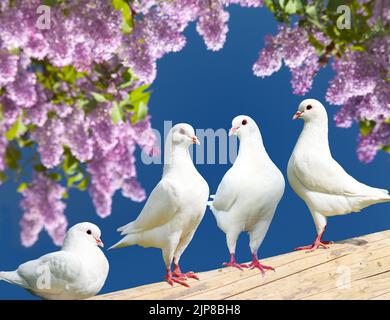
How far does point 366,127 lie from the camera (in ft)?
9.57

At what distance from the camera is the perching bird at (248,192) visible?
2.56 m

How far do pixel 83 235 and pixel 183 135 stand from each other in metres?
0.51

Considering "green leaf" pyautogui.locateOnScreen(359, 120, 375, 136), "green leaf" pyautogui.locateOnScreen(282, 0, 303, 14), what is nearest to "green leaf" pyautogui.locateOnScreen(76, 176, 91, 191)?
"green leaf" pyautogui.locateOnScreen(282, 0, 303, 14)

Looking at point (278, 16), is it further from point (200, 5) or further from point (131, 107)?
point (131, 107)

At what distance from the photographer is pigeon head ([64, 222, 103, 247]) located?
95.0 inches

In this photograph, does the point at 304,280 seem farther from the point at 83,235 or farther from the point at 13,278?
the point at 13,278

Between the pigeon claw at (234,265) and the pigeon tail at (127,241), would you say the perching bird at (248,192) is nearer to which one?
the pigeon claw at (234,265)

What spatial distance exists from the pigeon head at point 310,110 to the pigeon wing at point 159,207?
66 cm

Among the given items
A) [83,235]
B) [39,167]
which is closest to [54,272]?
[83,235]

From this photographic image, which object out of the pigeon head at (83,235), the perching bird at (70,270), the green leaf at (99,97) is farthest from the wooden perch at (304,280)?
the green leaf at (99,97)

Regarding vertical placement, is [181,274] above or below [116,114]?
below

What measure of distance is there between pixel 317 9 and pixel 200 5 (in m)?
0.49

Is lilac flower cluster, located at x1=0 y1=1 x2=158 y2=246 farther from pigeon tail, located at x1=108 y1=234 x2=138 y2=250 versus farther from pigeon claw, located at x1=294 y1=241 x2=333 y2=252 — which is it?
pigeon claw, located at x1=294 y1=241 x2=333 y2=252
